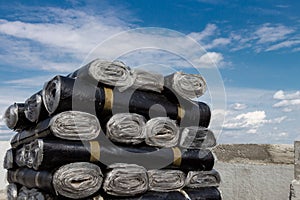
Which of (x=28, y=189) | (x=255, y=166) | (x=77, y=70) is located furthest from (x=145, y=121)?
(x=255, y=166)

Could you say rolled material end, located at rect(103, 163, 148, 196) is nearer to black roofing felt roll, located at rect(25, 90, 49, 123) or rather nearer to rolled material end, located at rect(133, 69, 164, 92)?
rolled material end, located at rect(133, 69, 164, 92)

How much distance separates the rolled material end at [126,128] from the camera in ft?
9.61

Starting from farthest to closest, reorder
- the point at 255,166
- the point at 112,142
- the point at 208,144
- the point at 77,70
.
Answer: the point at 255,166 < the point at 208,144 < the point at 77,70 < the point at 112,142

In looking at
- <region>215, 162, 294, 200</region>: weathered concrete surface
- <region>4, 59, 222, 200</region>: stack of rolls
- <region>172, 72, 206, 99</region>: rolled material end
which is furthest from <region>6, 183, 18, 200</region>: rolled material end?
<region>215, 162, 294, 200</region>: weathered concrete surface

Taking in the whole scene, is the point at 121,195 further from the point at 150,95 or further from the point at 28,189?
the point at 28,189

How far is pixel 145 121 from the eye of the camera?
3121mm

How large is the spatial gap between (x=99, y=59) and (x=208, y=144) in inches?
46.6

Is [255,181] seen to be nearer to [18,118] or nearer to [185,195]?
[185,195]

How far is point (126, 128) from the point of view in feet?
9.71

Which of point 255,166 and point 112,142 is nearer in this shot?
point 112,142

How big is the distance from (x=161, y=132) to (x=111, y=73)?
0.61m

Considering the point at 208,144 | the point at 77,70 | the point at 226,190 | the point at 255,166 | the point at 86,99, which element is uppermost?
the point at 77,70

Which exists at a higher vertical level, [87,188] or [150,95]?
[150,95]

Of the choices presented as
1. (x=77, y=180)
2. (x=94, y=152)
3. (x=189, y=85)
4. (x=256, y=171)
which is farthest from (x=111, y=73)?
(x=256, y=171)
